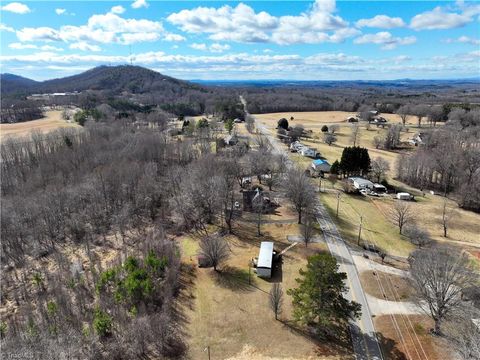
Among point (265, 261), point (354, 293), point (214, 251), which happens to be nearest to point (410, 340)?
point (354, 293)

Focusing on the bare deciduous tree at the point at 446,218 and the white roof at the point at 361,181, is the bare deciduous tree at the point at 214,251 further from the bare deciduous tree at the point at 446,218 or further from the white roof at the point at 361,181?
the white roof at the point at 361,181

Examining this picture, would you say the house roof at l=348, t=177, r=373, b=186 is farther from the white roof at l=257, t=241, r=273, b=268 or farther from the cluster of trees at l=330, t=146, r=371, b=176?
the white roof at l=257, t=241, r=273, b=268

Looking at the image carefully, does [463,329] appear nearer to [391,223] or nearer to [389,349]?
[389,349]

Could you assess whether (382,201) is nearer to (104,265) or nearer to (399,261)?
(399,261)

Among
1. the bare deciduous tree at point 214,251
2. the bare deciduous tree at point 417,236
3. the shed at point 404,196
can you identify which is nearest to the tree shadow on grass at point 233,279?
the bare deciduous tree at point 214,251

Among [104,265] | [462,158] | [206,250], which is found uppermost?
[462,158]

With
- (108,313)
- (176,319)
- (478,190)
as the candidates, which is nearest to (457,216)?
(478,190)

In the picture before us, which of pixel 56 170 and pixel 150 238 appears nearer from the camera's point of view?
pixel 150 238
